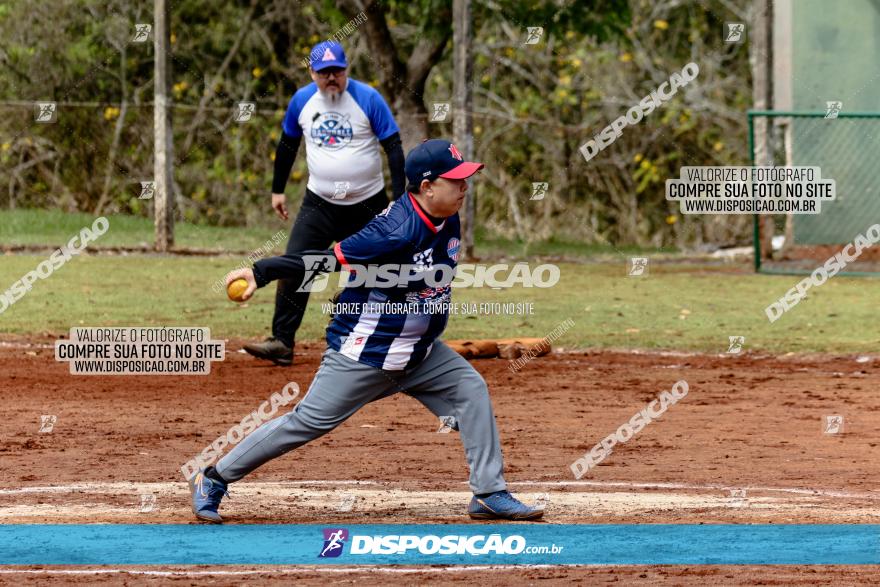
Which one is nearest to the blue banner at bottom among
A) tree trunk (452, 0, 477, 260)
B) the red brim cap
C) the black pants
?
the red brim cap

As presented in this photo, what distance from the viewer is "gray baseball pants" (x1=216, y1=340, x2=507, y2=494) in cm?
723

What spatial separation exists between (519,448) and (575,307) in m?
6.73

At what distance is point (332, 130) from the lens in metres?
12.1

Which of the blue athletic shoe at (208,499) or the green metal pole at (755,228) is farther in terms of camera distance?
the green metal pole at (755,228)

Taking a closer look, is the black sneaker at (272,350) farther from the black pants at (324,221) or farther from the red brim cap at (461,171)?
the red brim cap at (461,171)

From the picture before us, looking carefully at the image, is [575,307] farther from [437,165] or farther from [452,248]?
[437,165]

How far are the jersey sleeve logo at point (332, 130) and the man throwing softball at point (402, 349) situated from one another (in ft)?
15.9

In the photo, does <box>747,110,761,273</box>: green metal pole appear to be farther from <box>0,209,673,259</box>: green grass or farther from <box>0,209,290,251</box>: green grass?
<box>0,209,290,251</box>: green grass

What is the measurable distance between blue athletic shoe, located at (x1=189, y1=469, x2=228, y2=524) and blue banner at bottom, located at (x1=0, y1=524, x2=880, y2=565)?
0.33ft

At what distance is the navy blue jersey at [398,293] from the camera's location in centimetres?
696

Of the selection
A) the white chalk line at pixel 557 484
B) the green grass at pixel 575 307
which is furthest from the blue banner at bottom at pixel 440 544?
the green grass at pixel 575 307

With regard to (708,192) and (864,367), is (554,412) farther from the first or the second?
(708,192)

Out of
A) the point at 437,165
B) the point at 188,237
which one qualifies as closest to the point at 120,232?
the point at 188,237

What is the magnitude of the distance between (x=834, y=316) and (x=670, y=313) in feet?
5.07
